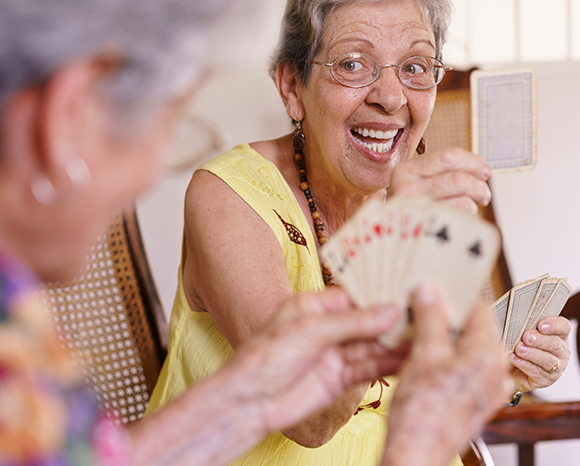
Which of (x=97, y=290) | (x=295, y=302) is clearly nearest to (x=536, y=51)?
(x=97, y=290)

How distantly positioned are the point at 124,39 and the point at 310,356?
43 cm

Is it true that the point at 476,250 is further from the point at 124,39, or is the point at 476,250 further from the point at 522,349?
the point at 522,349

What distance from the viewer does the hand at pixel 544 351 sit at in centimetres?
134

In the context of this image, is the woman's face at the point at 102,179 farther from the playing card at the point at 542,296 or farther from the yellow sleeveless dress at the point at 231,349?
the playing card at the point at 542,296

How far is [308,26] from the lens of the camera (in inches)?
58.1

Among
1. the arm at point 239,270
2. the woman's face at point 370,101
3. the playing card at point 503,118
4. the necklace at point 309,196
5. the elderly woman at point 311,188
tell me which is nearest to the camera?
the arm at point 239,270

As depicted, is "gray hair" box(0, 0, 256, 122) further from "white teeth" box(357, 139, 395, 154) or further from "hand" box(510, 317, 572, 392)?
"hand" box(510, 317, 572, 392)

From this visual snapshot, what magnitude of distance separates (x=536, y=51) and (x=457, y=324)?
276cm

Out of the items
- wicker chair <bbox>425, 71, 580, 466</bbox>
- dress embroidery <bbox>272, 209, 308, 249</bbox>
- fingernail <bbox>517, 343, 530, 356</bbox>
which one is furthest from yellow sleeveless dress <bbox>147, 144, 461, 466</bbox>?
fingernail <bbox>517, 343, 530, 356</bbox>

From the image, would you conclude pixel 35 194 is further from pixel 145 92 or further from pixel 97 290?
pixel 97 290

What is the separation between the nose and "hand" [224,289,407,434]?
2.42 ft

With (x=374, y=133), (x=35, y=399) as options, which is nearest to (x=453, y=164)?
(x=374, y=133)

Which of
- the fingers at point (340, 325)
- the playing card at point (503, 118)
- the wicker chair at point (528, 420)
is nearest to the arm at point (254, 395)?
the fingers at point (340, 325)

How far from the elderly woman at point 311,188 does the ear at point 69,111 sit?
0.65 meters
